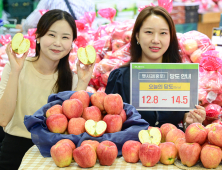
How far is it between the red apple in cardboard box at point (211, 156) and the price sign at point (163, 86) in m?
0.46

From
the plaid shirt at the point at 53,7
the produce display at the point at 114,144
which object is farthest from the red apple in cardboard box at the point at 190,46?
the plaid shirt at the point at 53,7

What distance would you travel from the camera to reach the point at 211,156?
1.07 metres

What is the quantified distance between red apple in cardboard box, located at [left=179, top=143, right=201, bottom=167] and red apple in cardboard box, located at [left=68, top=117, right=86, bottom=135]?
1.46 ft

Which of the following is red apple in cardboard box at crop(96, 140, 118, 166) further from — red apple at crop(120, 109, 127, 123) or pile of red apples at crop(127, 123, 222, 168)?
red apple at crop(120, 109, 127, 123)

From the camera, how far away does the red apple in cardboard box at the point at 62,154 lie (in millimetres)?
1095

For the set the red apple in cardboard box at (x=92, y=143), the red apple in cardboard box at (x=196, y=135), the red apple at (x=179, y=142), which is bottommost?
the red apple at (x=179, y=142)

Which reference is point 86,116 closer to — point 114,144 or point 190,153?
point 114,144

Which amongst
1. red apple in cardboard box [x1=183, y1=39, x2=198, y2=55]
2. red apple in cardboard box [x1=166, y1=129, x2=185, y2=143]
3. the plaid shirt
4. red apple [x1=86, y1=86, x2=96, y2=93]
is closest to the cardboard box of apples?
red apple in cardboard box [x1=166, y1=129, x2=185, y2=143]

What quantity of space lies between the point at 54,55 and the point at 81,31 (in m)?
1.07

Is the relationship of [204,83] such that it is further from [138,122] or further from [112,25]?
[112,25]

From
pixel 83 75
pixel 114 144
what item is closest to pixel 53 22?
pixel 83 75

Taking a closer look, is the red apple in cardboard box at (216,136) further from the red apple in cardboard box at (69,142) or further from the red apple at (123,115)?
the red apple in cardboard box at (69,142)

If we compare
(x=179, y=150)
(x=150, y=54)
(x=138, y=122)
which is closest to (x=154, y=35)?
(x=150, y=54)

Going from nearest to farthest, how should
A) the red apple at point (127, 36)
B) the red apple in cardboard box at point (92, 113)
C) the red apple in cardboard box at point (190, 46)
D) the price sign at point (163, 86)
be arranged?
the red apple in cardboard box at point (92, 113), the price sign at point (163, 86), the red apple in cardboard box at point (190, 46), the red apple at point (127, 36)
